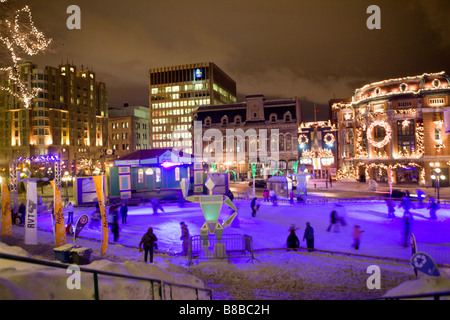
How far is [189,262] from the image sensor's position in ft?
35.1

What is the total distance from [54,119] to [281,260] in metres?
74.7

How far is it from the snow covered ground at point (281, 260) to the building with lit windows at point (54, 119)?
54.9 meters

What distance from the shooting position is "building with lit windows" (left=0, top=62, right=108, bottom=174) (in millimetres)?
67750

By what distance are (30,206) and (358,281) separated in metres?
14.3

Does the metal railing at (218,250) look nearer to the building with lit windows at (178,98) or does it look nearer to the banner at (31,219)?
the banner at (31,219)

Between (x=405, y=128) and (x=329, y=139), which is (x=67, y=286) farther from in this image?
(x=329, y=139)

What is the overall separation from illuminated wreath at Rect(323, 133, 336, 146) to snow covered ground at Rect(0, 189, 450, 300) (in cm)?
3197

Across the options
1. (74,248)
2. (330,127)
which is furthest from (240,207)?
(330,127)

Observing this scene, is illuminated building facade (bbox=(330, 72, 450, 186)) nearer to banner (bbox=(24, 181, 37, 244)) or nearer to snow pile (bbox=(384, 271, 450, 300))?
snow pile (bbox=(384, 271, 450, 300))

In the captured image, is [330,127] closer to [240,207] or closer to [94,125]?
[240,207]

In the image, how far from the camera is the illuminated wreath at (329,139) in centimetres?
5203

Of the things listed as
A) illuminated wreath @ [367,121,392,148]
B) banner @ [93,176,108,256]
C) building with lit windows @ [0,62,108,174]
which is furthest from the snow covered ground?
building with lit windows @ [0,62,108,174]

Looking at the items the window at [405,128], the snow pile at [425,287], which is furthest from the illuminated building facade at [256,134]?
the snow pile at [425,287]
